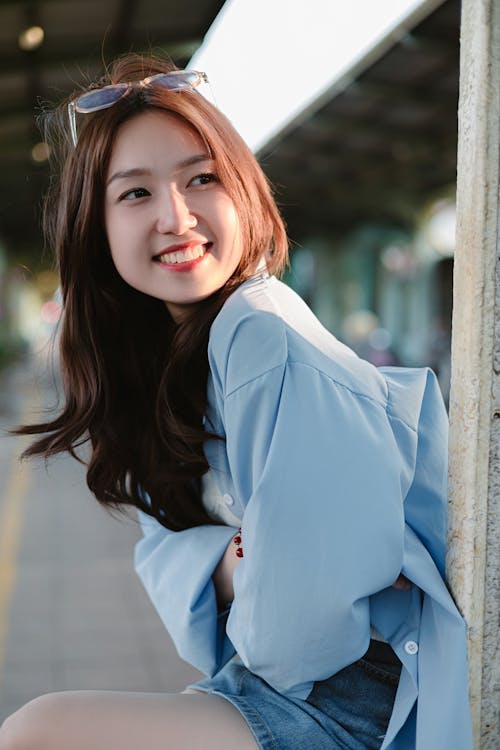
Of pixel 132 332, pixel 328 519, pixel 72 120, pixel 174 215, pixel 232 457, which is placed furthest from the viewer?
pixel 132 332

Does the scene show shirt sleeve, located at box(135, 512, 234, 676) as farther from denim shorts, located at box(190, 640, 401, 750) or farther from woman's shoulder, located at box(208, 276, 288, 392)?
woman's shoulder, located at box(208, 276, 288, 392)

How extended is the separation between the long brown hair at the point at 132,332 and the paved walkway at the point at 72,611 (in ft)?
1.34

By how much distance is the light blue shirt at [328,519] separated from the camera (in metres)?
1.14

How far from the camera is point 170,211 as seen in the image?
144 cm

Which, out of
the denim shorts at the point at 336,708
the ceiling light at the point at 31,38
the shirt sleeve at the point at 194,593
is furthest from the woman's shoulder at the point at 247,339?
the ceiling light at the point at 31,38

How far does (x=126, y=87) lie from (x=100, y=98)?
53 millimetres

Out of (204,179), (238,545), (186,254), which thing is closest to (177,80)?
(204,179)

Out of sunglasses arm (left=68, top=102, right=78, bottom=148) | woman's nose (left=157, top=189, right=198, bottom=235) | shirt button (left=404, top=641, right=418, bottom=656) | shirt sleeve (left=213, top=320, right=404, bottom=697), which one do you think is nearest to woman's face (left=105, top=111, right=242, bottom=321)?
woman's nose (left=157, top=189, right=198, bottom=235)

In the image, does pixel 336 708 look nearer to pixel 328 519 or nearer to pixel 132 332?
pixel 328 519

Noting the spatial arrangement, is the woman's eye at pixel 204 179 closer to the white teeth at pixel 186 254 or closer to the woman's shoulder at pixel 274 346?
the white teeth at pixel 186 254

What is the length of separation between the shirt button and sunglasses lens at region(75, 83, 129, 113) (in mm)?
1038

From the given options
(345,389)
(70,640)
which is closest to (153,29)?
(70,640)

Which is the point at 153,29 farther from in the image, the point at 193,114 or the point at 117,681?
the point at 193,114

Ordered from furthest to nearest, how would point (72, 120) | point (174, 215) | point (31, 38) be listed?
point (31, 38) < point (72, 120) < point (174, 215)
